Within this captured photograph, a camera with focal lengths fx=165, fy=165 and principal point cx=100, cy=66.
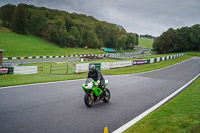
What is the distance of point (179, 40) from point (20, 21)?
80959 mm

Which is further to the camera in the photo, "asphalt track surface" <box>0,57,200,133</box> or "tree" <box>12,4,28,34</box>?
"tree" <box>12,4,28,34</box>

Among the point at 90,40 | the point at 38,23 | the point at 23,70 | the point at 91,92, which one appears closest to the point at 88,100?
the point at 91,92

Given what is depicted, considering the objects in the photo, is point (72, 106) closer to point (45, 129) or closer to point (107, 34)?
point (45, 129)

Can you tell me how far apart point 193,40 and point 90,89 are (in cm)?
9353

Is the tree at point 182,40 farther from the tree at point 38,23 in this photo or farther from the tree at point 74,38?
the tree at point 38,23

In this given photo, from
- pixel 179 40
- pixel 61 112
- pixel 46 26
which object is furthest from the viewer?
pixel 179 40

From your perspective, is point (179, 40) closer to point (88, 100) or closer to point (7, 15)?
point (88, 100)

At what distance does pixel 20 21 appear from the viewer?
258ft

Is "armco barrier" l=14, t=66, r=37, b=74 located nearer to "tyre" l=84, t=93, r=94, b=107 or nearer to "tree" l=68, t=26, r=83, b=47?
"tyre" l=84, t=93, r=94, b=107

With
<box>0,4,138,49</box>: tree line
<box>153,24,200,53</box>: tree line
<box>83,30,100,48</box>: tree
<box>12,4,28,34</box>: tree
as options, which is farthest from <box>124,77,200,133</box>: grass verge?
<box>83,30,100,48</box>: tree

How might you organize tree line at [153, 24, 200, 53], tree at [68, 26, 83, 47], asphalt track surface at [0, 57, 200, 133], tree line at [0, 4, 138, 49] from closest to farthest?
asphalt track surface at [0, 57, 200, 133] → tree line at [0, 4, 138, 49] → tree at [68, 26, 83, 47] → tree line at [153, 24, 200, 53]

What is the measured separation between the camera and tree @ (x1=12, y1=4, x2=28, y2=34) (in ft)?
256

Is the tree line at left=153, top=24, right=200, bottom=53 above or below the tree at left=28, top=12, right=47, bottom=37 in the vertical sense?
below

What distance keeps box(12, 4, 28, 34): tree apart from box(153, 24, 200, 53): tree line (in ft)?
225
